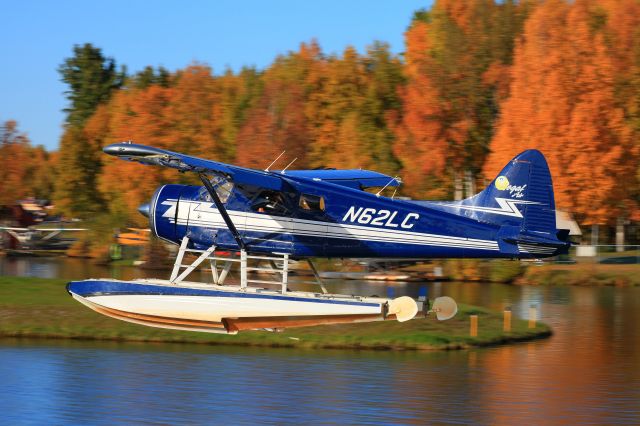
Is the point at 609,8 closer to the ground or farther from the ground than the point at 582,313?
farther from the ground

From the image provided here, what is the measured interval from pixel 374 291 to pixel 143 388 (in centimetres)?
2268

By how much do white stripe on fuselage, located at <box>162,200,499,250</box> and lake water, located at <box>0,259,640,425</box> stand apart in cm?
270

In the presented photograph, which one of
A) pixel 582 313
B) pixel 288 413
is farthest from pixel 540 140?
pixel 288 413

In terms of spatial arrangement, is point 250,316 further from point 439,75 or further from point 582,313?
point 439,75

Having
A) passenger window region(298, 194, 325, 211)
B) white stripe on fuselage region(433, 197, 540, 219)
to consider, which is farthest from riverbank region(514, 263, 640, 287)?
passenger window region(298, 194, 325, 211)

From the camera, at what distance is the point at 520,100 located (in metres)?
49.3

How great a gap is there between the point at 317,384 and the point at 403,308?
84.9 inches

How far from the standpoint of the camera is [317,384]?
19.1 meters

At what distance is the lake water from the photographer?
16703 mm

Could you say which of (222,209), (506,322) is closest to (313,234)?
(222,209)

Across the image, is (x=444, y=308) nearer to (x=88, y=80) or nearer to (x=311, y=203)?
(x=311, y=203)

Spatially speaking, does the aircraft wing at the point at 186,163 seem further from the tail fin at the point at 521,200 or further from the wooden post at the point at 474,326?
the wooden post at the point at 474,326

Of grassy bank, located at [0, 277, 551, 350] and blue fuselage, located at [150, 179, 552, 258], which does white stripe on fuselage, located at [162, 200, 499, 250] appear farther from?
grassy bank, located at [0, 277, 551, 350]

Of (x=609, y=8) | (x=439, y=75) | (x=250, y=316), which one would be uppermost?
(x=609, y=8)
